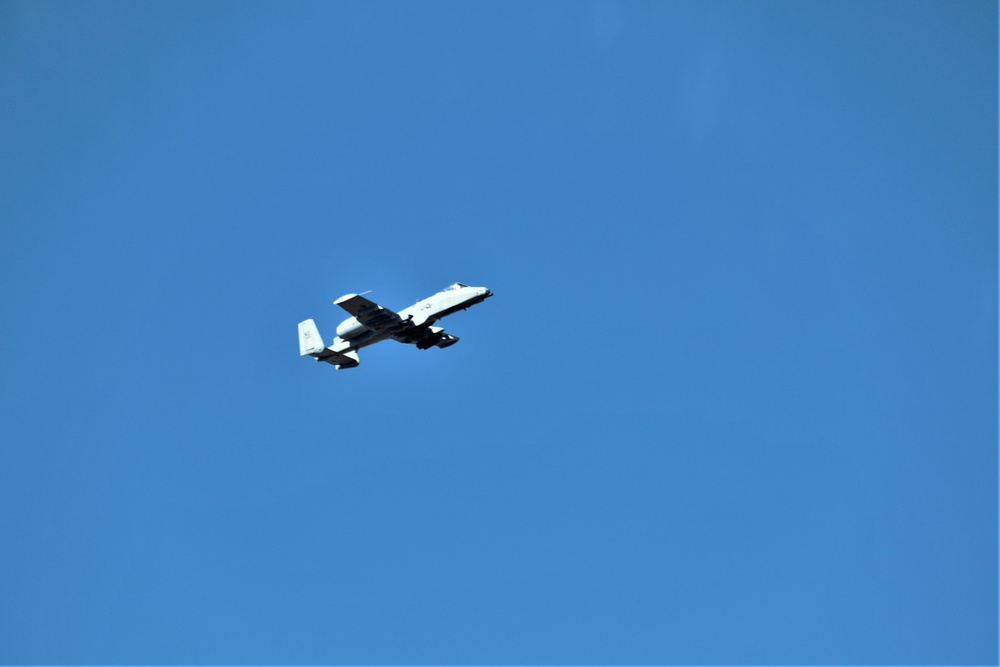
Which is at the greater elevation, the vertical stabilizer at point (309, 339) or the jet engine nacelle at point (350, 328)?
the vertical stabilizer at point (309, 339)

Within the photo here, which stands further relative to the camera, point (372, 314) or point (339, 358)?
point (339, 358)

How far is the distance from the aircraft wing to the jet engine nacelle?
21.6 inches

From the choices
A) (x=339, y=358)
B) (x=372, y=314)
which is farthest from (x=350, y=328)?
(x=339, y=358)

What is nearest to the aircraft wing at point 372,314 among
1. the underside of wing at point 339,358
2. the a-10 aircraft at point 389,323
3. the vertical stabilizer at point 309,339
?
the a-10 aircraft at point 389,323

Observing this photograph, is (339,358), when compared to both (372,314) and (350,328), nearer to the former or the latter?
Answer: (350,328)

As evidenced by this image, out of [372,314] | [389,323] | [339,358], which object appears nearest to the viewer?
[372,314]

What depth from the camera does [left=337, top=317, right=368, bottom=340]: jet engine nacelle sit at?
8075 cm

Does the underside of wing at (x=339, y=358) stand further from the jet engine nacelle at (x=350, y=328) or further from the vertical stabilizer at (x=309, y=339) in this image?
the jet engine nacelle at (x=350, y=328)

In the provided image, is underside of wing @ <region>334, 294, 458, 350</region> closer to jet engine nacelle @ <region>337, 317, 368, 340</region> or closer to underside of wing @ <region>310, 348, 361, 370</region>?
jet engine nacelle @ <region>337, 317, 368, 340</region>

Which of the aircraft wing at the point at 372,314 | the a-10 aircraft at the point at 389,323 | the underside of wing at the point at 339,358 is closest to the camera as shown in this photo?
the aircraft wing at the point at 372,314

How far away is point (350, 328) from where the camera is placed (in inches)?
3189

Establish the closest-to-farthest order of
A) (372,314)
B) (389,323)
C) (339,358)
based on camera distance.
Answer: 1. (372,314)
2. (389,323)
3. (339,358)

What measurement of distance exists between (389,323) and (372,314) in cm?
185

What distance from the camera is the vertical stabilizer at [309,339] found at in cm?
8612
